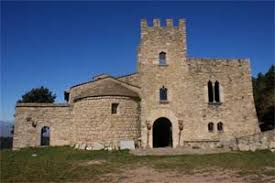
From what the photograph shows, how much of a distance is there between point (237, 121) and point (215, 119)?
5.80 feet

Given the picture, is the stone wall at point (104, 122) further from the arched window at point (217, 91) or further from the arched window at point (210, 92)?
the arched window at point (217, 91)

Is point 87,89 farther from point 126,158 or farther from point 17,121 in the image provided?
point 126,158

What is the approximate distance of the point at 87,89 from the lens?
2227 cm

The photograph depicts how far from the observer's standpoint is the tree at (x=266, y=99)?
1041 inches

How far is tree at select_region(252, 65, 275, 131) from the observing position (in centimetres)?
2643

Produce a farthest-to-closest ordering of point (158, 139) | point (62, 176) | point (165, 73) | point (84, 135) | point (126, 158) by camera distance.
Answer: point (158, 139)
point (165, 73)
point (84, 135)
point (126, 158)
point (62, 176)

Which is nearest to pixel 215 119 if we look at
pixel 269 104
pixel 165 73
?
pixel 165 73

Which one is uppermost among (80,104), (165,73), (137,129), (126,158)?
(165,73)

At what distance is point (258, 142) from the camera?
17.0 metres

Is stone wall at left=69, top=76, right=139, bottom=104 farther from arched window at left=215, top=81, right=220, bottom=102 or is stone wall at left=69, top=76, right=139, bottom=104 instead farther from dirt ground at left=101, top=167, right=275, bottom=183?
dirt ground at left=101, top=167, right=275, bottom=183

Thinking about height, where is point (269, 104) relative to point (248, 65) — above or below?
below

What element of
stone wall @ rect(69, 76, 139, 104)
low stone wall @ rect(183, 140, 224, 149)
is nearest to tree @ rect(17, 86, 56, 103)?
stone wall @ rect(69, 76, 139, 104)

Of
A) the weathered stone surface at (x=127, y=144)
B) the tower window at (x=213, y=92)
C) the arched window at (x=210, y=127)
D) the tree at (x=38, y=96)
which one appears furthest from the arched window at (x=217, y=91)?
the tree at (x=38, y=96)

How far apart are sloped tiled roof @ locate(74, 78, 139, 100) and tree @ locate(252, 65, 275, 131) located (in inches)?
527
